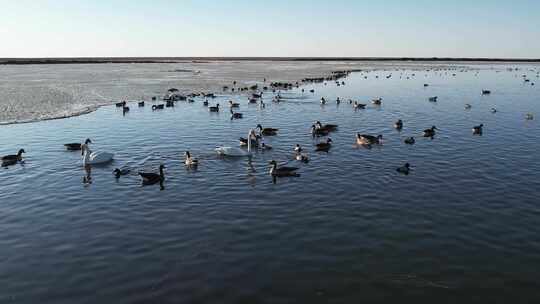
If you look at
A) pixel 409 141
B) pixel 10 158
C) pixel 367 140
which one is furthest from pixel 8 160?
pixel 409 141

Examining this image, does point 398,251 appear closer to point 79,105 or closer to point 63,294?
point 63,294

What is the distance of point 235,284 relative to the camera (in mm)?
13242

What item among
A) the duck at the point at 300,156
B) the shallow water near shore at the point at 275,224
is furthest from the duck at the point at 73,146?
the duck at the point at 300,156

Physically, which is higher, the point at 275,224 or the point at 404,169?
the point at 404,169

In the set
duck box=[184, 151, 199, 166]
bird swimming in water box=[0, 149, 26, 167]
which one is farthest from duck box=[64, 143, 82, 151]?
duck box=[184, 151, 199, 166]

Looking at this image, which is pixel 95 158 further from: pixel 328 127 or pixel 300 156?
pixel 328 127

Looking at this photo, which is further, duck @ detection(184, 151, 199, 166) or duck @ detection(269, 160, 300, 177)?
duck @ detection(184, 151, 199, 166)

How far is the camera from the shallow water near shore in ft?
43.2

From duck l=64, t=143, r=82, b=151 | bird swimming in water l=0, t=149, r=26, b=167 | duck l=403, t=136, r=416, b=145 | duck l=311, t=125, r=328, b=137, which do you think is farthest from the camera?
duck l=311, t=125, r=328, b=137

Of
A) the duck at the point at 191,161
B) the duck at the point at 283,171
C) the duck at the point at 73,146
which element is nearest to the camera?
the duck at the point at 283,171

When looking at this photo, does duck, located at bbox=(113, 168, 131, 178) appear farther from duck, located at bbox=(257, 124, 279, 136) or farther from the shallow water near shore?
duck, located at bbox=(257, 124, 279, 136)

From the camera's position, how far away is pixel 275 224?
17688mm

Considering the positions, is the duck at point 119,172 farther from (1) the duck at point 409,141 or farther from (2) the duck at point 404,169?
(1) the duck at point 409,141

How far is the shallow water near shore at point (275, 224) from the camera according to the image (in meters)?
13.2
